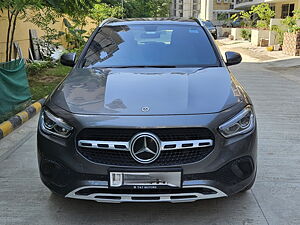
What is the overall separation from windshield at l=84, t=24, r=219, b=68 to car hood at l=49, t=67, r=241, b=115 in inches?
9.2

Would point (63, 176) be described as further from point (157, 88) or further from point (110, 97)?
point (157, 88)

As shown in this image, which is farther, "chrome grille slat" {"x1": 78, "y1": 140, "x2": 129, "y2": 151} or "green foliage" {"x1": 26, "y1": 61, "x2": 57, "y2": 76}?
"green foliage" {"x1": 26, "y1": 61, "x2": 57, "y2": 76}

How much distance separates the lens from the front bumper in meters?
2.65

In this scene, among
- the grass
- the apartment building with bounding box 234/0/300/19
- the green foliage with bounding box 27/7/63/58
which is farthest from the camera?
the apartment building with bounding box 234/0/300/19

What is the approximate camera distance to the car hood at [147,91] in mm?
2797

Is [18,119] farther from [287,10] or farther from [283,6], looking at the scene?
[283,6]

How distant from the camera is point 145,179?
2.64 meters

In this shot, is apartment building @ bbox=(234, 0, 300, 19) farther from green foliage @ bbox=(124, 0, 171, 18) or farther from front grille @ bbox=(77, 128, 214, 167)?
front grille @ bbox=(77, 128, 214, 167)

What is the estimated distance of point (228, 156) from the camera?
8.89 feet

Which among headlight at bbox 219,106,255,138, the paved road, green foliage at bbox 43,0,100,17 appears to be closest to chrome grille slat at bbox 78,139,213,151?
headlight at bbox 219,106,255,138

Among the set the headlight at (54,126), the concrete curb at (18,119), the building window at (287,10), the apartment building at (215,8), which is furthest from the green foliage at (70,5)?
the apartment building at (215,8)

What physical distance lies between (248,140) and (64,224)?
1.59 meters

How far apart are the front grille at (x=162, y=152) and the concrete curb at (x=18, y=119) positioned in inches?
120

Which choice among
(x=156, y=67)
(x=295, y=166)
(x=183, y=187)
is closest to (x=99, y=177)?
(x=183, y=187)
